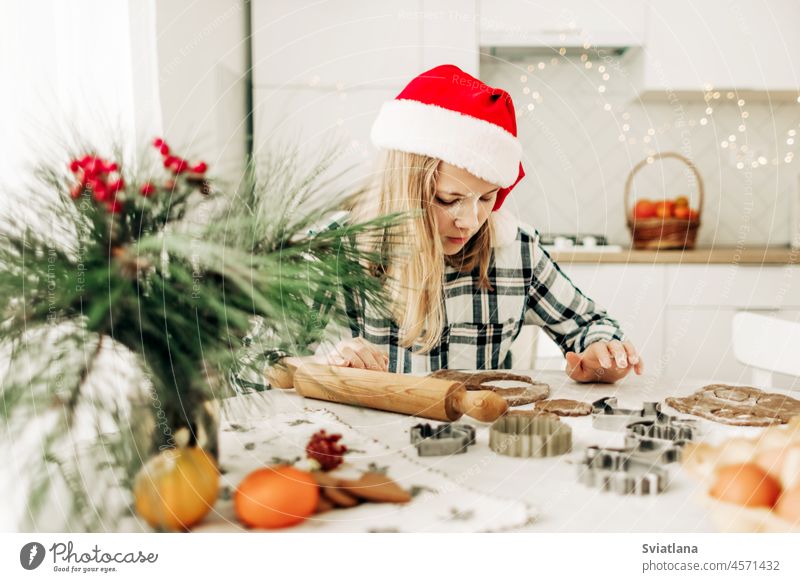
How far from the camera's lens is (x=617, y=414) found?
1.24ft

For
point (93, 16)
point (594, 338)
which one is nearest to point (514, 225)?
point (594, 338)

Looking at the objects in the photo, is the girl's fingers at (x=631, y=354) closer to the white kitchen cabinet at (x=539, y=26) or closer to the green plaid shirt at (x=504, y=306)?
the green plaid shirt at (x=504, y=306)

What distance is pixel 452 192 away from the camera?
517mm

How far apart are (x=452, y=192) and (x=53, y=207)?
13.4 inches

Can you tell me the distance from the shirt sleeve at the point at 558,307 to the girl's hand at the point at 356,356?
27 centimetres

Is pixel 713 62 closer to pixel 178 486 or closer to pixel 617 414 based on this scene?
pixel 617 414

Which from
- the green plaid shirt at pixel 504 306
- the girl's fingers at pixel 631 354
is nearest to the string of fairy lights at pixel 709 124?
the green plaid shirt at pixel 504 306

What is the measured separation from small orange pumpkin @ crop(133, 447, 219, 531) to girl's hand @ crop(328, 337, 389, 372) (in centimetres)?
18

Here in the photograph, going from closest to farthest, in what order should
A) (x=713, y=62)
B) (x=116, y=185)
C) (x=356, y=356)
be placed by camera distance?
(x=116, y=185)
(x=356, y=356)
(x=713, y=62)

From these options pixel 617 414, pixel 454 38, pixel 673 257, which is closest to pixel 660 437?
pixel 617 414

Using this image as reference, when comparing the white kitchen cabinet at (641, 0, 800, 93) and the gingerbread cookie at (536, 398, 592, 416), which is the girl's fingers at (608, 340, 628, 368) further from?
the white kitchen cabinet at (641, 0, 800, 93)

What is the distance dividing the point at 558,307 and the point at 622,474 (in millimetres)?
400

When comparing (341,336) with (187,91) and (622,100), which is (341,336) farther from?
(622,100)
